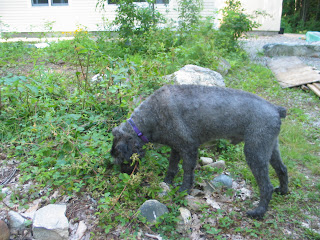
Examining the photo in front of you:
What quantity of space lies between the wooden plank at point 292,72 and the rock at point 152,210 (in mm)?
6665

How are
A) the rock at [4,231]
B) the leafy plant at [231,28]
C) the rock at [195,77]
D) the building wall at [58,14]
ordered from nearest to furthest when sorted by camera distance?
the rock at [4,231] < the rock at [195,77] < the leafy plant at [231,28] < the building wall at [58,14]

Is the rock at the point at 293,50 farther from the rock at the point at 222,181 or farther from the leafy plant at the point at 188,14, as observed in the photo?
the rock at the point at 222,181

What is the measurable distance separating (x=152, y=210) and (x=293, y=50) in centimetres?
1113

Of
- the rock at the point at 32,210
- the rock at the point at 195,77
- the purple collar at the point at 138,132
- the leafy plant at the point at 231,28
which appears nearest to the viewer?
the rock at the point at 32,210

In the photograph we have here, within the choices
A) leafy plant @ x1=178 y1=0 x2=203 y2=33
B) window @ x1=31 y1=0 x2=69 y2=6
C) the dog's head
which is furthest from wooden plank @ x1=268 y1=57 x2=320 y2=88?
window @ x1=31 y1=0 x2=69 y2=6

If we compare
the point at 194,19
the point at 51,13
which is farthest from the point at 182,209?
the point at 51,13

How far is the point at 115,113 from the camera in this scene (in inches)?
197

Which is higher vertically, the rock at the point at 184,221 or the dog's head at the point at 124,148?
the dog's head at the point at 124,148

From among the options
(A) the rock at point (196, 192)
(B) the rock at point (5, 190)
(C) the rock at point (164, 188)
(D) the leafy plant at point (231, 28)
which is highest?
(D) the leafy plant at point (231, 28)

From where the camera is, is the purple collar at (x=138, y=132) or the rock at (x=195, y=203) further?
the purple collar at (x=138, y=132)

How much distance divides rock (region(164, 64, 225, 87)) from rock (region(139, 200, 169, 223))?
286cm

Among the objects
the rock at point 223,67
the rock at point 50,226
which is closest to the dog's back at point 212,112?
the rock at point 50,226

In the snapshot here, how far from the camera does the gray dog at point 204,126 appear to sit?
11.6 ft

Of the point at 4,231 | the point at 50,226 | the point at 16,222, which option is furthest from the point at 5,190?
the point at 50,226
